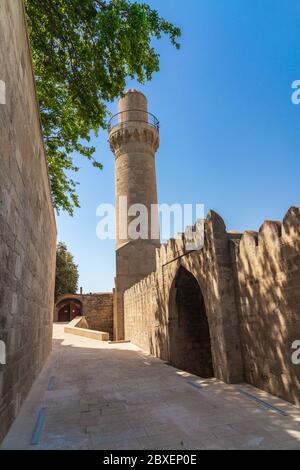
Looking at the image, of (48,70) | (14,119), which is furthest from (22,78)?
(48,70)

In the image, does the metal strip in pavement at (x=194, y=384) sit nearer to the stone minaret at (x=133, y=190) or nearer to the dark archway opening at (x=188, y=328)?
the dark archway opening at (x=188, y=328)

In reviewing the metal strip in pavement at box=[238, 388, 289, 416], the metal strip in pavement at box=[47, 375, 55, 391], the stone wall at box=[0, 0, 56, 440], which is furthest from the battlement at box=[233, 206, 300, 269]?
the metal strip in pavement at box=[47, 375, 55, 391]

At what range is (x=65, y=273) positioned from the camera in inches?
1236

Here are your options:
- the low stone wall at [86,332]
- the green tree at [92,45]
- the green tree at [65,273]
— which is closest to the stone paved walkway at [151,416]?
the green tree at [92,45]

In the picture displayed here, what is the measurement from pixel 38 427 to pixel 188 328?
6351mm

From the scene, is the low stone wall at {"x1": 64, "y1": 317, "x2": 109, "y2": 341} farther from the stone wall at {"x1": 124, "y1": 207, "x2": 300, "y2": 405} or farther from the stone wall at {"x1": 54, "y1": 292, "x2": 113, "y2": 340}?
the stone wall at {"x1": 124, "y1": 207, "x2": 300, "y2": 405}

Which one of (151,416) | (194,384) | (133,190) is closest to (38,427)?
(151,416)

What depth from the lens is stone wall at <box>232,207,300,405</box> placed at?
4586 millimetres

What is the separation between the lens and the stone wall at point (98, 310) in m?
26.2

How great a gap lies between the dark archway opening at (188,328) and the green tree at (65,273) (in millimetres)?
23529

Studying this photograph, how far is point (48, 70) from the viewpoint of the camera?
27.5 ft

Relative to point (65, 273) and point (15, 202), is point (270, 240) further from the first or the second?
point (65, 273)

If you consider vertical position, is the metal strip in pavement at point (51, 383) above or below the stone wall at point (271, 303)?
below

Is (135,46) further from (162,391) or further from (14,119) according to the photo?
(162,391)
